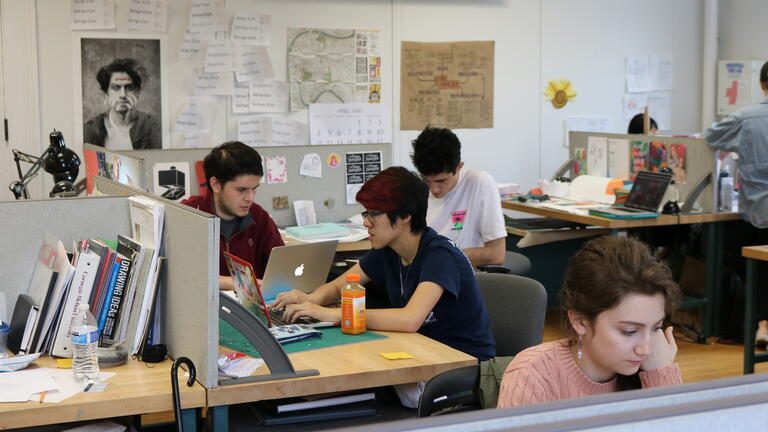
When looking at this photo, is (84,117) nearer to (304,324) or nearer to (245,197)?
(245,197)

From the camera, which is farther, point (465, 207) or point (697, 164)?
point (697, 164)

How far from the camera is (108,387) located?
2.07 m

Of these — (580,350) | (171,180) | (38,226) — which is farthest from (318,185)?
(580,350)

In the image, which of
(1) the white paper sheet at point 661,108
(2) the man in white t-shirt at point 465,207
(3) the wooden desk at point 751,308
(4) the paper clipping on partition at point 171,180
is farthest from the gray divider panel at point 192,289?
(1) the white paper sheet at point 661,108

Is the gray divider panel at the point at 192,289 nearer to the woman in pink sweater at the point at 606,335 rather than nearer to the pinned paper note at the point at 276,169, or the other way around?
the woman in pink sweater at the point at 606,335

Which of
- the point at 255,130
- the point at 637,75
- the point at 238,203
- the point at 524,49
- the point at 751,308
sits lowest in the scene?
the point at 751,308

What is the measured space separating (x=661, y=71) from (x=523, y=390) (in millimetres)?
5855

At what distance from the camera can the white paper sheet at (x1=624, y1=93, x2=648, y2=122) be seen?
692 cm

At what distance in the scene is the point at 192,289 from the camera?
215cm

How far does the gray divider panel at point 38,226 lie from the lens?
250 centimetres

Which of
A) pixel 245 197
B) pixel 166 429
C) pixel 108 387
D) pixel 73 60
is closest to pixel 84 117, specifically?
pixel 73 60

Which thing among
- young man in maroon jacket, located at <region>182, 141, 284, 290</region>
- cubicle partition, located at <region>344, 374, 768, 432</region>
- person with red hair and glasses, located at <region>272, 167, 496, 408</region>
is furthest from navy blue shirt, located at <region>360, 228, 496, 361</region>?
cubicle partition, located at <region>344, 374, 768, 432</region>

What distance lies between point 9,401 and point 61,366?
299 mm

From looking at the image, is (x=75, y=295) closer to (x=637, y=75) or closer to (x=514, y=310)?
(x=514, y=310)
